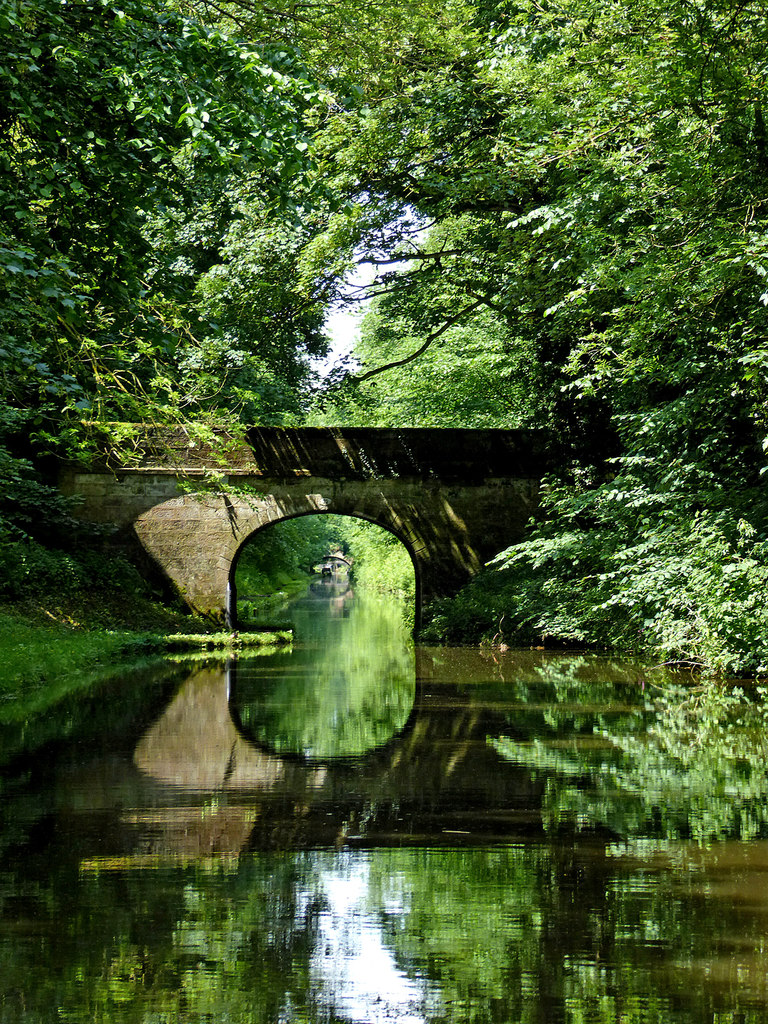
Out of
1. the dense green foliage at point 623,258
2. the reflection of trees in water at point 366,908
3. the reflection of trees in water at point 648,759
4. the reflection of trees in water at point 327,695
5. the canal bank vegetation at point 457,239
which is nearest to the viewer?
the reflection of trees in water at point 366,908

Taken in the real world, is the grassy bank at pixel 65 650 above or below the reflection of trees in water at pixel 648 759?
above

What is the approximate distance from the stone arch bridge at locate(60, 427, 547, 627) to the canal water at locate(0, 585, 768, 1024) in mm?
9855

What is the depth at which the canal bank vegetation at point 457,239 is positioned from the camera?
6.90 meters

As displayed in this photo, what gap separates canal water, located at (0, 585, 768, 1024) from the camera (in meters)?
2.94

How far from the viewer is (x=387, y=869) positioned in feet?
13.7

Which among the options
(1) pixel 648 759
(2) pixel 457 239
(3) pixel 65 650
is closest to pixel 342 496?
(2) pixel 457 239

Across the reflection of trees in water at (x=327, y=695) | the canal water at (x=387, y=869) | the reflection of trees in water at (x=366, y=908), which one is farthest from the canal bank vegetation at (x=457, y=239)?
the reflection of trees in water at (x=366, y=908)

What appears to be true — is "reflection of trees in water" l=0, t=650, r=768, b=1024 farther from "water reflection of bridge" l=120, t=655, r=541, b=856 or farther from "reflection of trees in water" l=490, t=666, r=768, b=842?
"reflection of trees in water" l=490, t=666, r=768, b=842

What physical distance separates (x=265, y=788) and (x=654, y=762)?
2.39m

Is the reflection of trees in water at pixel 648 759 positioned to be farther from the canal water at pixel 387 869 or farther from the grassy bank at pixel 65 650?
the grassy bank at pixel 65 650

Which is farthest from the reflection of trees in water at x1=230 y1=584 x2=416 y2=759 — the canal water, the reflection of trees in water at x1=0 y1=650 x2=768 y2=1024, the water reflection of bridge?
the reflection of trees in water at x1=0 y1=650 x2=768 y2=1024

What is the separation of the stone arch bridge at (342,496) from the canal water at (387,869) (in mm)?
9855

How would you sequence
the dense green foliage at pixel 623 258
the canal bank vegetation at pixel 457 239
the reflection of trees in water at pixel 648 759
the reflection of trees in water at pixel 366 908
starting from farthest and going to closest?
the dense green foliage at pixel 623 258 < the canal bank vegetation at pixel 457 239 < the reflection of trees in water at pixel 648 759 < the reflection of trees in water at pixel 366 908

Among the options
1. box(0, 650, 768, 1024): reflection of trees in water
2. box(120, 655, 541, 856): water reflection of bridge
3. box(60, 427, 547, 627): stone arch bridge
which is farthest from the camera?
box(60, 427, 547, 627): stone arch bridge
